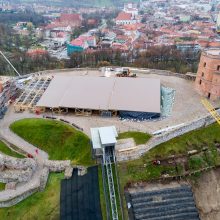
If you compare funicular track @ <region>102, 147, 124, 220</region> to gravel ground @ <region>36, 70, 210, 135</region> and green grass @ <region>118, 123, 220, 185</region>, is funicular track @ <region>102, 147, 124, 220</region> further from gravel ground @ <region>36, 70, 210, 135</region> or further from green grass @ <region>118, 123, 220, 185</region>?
gravel ground @ <region>36, 70, 210, 135</region>

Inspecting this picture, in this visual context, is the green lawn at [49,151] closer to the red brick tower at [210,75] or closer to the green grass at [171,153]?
the green grass at [171,153]

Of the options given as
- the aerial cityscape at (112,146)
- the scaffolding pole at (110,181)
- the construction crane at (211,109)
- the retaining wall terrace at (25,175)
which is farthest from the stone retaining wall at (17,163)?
the construction crane at (211,109)

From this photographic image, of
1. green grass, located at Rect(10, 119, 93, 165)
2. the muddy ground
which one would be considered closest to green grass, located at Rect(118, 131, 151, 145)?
green grass, located at Rect(10, 119, 93, 165)

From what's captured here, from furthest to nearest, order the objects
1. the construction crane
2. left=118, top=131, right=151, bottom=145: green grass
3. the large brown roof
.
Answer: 1. the large brown roof
2. the construction crane
3. left=118, top=131, right=151, bottom=145: green grass

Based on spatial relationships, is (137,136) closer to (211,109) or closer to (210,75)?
(211,109)

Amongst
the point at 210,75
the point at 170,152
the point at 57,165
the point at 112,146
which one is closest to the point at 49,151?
the point at 57,165

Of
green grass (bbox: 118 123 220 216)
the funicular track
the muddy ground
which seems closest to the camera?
the funicular track

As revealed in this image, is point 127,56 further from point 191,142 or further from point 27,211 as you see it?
point 27,211
